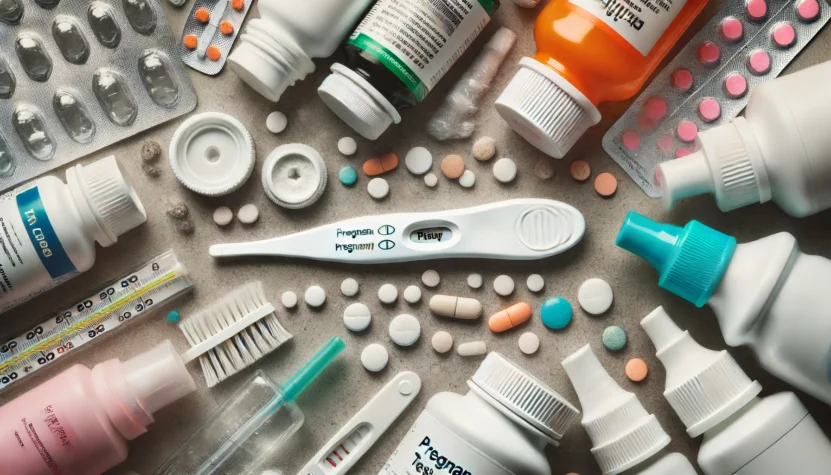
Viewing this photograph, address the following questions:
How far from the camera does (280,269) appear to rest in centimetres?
89

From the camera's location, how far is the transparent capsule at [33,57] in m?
0.86

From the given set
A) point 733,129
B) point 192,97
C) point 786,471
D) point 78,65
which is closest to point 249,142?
point 192,97

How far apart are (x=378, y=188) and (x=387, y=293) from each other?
130 mm

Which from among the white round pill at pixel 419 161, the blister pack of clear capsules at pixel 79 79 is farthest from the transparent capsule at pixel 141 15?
the white round pill at pixel 419 161

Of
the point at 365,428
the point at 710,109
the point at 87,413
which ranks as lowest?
the point at 87,413

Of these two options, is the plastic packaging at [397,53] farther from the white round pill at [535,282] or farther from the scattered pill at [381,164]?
the white round pill at [535,282]

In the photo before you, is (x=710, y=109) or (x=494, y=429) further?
(x=710, y=109)

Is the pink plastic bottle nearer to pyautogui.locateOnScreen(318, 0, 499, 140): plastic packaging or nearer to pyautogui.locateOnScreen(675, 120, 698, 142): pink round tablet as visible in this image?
pyautogui.locateOnScreen(318, 0, 499, 140): plastic packaging

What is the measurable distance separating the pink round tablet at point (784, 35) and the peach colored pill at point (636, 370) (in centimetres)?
41

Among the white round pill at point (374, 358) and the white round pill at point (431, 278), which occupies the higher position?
the white round pill at point (431, 278)

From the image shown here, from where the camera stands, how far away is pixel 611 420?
2.56 ft

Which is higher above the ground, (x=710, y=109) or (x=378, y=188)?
(x=710, y=109)

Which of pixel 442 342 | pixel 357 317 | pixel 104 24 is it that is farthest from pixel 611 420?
pixel 104 24

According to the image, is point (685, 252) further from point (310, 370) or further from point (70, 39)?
point (70, 39)
